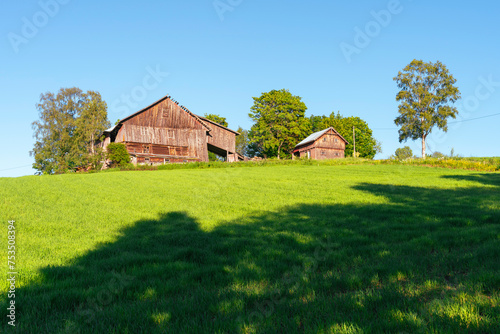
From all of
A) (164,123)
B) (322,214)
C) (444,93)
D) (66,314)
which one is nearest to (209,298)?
(66,314)

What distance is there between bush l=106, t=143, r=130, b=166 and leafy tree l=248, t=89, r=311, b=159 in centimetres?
3127

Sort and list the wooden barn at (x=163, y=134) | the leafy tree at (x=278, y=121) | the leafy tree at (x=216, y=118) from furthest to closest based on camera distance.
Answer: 1. the leafy tree at (x=216, y=118)
2. the leafy tree at (x=278, y=121)
3. the wooden barn at (x=163, y=134)

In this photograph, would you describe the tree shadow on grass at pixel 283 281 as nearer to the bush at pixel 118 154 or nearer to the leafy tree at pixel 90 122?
the bush at pixel 118 154

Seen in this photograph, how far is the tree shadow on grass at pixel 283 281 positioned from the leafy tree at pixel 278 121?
2247 inches

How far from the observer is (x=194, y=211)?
948cm

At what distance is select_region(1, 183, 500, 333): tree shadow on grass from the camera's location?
2998 millimetres

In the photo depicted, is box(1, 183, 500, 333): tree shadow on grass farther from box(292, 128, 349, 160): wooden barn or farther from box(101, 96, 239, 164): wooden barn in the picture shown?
box(292, 128, 349, 160): wooden barn

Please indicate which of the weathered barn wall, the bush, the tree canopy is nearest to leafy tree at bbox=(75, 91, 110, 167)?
the tree canopy

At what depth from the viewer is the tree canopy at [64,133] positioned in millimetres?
49688

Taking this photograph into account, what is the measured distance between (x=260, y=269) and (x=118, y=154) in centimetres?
3694

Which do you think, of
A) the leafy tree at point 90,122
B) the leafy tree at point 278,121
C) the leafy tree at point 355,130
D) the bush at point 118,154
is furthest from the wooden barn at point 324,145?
the leafy tree at point 90,122

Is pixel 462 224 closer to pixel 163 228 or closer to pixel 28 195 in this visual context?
pixel 163 228

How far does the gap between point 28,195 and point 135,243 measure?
912 centimetres

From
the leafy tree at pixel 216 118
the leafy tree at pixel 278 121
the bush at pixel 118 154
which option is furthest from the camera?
the leafy tree at pixel 216 118
